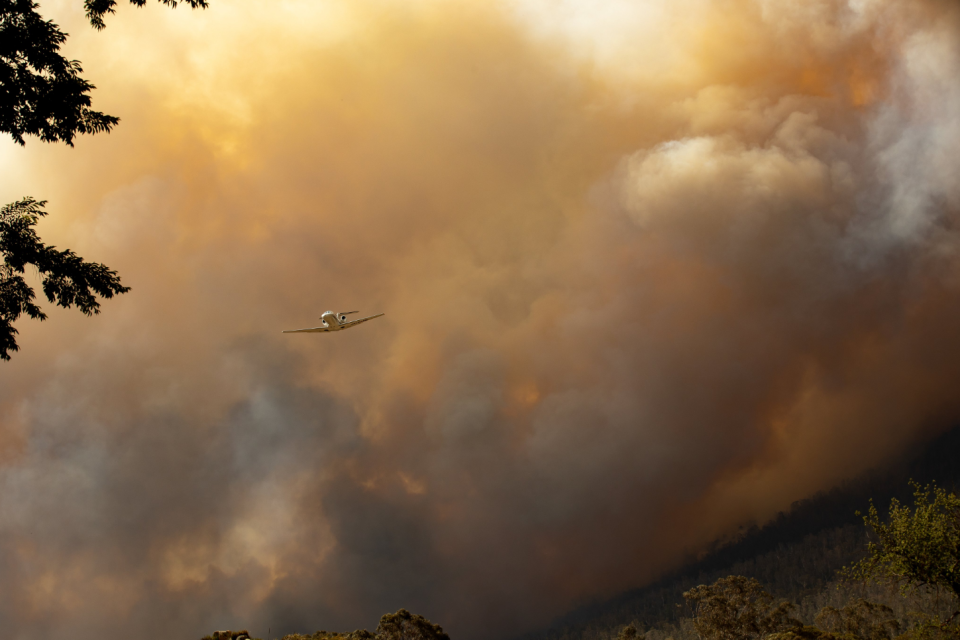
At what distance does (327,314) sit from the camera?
79.6 meters

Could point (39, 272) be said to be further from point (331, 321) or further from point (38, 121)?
point (331, 321)

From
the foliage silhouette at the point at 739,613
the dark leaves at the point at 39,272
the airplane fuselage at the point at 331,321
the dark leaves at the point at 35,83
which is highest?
the airplane fuselage at the point at 331,321

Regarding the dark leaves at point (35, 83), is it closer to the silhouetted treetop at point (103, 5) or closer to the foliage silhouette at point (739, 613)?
the silhouetted treetop at point (103, 5)

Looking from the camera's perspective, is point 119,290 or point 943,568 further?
point 943,568

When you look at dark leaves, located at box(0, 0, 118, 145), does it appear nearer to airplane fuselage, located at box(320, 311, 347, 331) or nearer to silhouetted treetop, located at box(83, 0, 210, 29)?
silhouetted treetop, located at box(83, 0, 210, 29)

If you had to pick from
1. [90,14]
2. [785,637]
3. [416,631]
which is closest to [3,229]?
[90,14]

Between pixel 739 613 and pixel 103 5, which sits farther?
pixel 739 613

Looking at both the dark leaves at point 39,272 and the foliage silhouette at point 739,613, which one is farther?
the foliage silhouette at point 739,613

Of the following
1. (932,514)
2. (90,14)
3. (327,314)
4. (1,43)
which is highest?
(327,314)

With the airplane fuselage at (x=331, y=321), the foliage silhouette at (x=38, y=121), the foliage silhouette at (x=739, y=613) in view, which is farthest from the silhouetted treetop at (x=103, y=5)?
the foliage silhouette at (x=739, y=613)

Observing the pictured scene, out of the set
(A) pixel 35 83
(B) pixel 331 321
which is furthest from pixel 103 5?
(B) pixel 331 321

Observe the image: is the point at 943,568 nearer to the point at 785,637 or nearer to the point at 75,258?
the point at 785,637

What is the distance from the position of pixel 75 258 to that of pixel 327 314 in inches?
2119

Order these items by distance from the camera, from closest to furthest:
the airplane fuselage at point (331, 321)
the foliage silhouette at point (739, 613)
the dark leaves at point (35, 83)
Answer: the dark leaves at point (35, 83) → the airplane fuselage at point (331, 321) → the foliage silhouette at point (739, 613)
